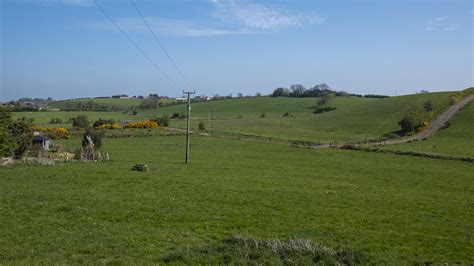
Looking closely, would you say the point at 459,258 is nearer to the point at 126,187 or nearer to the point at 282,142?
the point at 126,187

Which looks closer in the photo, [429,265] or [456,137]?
[429,265]

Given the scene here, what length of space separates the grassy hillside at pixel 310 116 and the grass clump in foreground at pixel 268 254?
68381 mm

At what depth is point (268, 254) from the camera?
409 inches

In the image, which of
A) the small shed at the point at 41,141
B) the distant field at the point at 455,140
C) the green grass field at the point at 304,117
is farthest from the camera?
the green grass field at the point at 304,117

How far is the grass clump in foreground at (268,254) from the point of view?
1017 centimetres

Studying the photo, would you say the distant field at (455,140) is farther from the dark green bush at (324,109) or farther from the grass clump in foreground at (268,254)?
the dark green bush at (324,109)

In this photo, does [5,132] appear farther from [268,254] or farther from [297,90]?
[297,90]

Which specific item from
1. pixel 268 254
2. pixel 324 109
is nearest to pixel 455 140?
pixel 268 254

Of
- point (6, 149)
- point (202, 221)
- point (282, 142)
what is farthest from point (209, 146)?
point (202, 221)

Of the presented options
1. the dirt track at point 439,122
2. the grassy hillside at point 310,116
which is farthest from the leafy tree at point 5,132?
the dirt track at point 439,122

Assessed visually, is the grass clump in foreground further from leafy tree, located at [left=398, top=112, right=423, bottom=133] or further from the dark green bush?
the dark green bush

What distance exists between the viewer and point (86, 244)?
12.1 m

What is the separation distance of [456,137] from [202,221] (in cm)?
6858

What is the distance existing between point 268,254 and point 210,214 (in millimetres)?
7165
